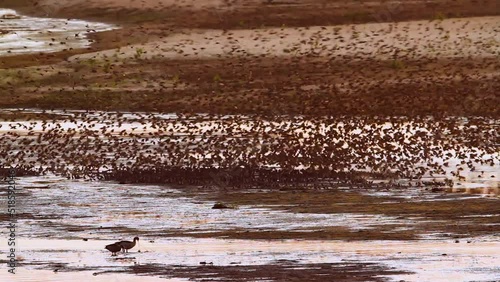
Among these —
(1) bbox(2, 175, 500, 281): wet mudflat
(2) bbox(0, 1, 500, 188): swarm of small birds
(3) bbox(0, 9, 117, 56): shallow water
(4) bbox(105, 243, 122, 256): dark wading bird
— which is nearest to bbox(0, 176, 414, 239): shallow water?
(1) bbox(2, 175, 500, 281): wet mudflat

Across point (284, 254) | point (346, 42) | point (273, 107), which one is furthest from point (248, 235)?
point (346, 42)

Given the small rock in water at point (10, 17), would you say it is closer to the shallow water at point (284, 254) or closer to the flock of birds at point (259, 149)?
the flock of birds at point (259, 149)

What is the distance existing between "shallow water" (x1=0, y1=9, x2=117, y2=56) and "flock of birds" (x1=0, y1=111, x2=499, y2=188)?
60.5ft

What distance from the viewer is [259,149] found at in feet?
101

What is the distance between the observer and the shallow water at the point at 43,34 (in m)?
56.1

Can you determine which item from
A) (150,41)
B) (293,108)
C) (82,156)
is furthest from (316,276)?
(150,41)

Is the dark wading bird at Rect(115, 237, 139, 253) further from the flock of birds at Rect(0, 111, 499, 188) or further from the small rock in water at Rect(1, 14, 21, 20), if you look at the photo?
the small rock in water at Rect(1, 14, 21, 20)

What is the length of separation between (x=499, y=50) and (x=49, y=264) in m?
32.1

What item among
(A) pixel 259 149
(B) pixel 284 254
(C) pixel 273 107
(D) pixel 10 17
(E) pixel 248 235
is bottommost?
(C) pixel 273 107

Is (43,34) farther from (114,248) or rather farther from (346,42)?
(114,248)

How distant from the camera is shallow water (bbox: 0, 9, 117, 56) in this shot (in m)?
56.1

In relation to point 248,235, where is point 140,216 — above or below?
below

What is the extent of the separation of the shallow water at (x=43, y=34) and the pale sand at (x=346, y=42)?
4379 mm

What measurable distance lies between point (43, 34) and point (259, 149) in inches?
1227
